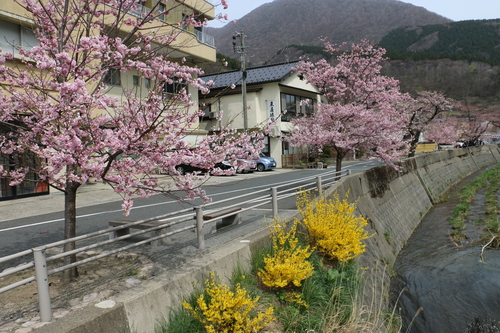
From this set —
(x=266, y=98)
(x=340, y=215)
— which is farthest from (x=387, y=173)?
(x=266, y=98)

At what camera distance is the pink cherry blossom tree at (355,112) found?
50.2 ft

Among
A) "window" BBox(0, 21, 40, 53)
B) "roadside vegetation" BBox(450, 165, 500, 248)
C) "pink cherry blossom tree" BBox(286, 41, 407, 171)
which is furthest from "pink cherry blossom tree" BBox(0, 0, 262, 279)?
"window" BBox(0, 21, 40, 53)

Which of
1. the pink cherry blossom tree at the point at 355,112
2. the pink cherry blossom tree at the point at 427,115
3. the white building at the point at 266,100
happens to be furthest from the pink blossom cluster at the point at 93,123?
the white building at the point at 266,100

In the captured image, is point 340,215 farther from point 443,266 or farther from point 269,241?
point 443,266

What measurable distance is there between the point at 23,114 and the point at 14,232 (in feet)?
16.8

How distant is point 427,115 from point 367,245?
111 ft

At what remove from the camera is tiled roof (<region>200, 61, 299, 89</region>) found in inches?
1407

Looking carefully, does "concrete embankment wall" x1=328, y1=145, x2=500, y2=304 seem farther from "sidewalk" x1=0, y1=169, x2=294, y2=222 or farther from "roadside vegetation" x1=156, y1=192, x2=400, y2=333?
"sidewalk" x1=0, y1=169, x2=294, y2=222

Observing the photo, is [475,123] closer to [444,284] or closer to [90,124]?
[444,284]

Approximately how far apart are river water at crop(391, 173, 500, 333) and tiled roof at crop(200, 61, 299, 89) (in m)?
24.7

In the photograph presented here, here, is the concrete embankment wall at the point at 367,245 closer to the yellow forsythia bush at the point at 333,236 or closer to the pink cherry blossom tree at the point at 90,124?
the yellow forsythia bush at the point at 333,236

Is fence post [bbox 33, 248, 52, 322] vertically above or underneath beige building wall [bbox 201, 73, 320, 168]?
underneath

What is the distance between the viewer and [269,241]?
666 centimetres

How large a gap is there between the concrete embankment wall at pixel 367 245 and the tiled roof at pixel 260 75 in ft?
53.0
